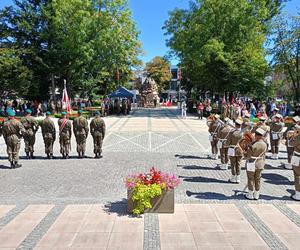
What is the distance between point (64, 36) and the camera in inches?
1444

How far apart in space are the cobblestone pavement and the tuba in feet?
3.68

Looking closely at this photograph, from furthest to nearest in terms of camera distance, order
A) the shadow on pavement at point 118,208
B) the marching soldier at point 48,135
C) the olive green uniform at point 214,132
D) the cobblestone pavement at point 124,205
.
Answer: the marching soldier at point 48,135, the olive green uniform at point 214,132, the shadow on pavement at point 118,208, the cobblestone pavement at point 124,205

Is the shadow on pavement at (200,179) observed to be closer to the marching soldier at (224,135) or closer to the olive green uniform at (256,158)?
the marching soldier at (224,135)

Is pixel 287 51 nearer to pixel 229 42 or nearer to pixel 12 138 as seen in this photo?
pixel 229 42

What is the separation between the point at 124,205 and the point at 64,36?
1262 inches

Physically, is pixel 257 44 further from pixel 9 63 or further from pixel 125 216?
pixel 125 216

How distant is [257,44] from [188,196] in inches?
1168

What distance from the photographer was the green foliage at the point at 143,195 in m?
7.27

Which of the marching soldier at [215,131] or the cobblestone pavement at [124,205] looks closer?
the cobblestone pavement at [124,205]

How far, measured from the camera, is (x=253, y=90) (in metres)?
37.1

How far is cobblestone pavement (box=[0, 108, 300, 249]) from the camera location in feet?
20.2

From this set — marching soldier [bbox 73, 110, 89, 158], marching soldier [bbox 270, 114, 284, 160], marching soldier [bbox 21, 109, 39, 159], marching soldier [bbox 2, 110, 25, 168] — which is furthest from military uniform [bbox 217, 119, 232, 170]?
marching soldier [bbox 21, 109, 39, 159]

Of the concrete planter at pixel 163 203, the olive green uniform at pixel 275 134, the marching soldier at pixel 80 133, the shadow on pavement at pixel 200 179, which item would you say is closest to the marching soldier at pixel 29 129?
the marching soldier at pixel 80 133

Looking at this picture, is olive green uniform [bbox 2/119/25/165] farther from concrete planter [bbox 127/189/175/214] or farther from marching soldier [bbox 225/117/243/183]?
marching soldier [bbox 225/117/243/183]
